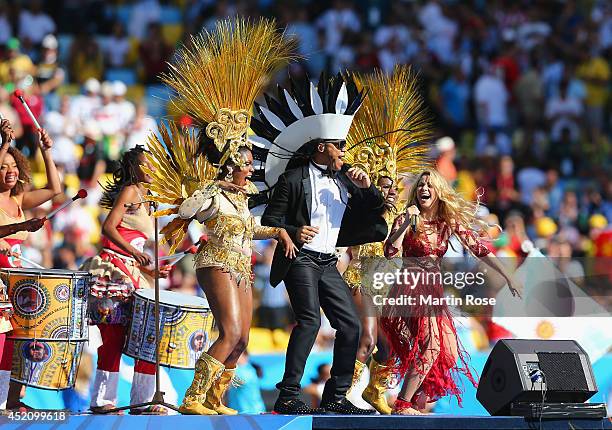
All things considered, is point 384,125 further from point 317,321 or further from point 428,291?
point 317,321

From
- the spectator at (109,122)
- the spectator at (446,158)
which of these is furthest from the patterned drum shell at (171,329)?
the spectator at (109,122)

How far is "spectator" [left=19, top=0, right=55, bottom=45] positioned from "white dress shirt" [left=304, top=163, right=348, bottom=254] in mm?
9952

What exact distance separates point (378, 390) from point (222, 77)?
232cm

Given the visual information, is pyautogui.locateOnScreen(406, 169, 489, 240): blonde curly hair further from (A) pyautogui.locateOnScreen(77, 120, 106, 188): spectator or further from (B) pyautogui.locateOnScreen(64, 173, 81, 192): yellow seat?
(B) pyautogui.locateOnScreen(64, 173, 81, 192): yellow seat

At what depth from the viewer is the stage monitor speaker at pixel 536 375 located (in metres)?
8.05

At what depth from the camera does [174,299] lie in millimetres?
9055

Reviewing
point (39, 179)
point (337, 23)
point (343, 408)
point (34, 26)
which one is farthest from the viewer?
point (337, 23)

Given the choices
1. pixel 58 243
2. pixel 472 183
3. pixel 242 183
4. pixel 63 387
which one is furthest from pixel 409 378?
pixel 472 183

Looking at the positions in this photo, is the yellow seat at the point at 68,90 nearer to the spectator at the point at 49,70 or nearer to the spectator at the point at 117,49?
the spectator at the point at 49,70

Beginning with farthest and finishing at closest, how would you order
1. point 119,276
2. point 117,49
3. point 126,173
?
point 117,49
point 126,173
point 119,276

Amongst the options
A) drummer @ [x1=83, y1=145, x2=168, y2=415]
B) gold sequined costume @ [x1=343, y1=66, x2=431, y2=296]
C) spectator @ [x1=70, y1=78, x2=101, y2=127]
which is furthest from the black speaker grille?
spectator @ [x1=70, y1=78, x2=101, y2=127]

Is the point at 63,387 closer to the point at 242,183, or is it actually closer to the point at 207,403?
the point at 207,403

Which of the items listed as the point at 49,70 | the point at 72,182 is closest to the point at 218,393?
the point at 72,182

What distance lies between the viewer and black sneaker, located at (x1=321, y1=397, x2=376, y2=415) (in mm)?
8336
